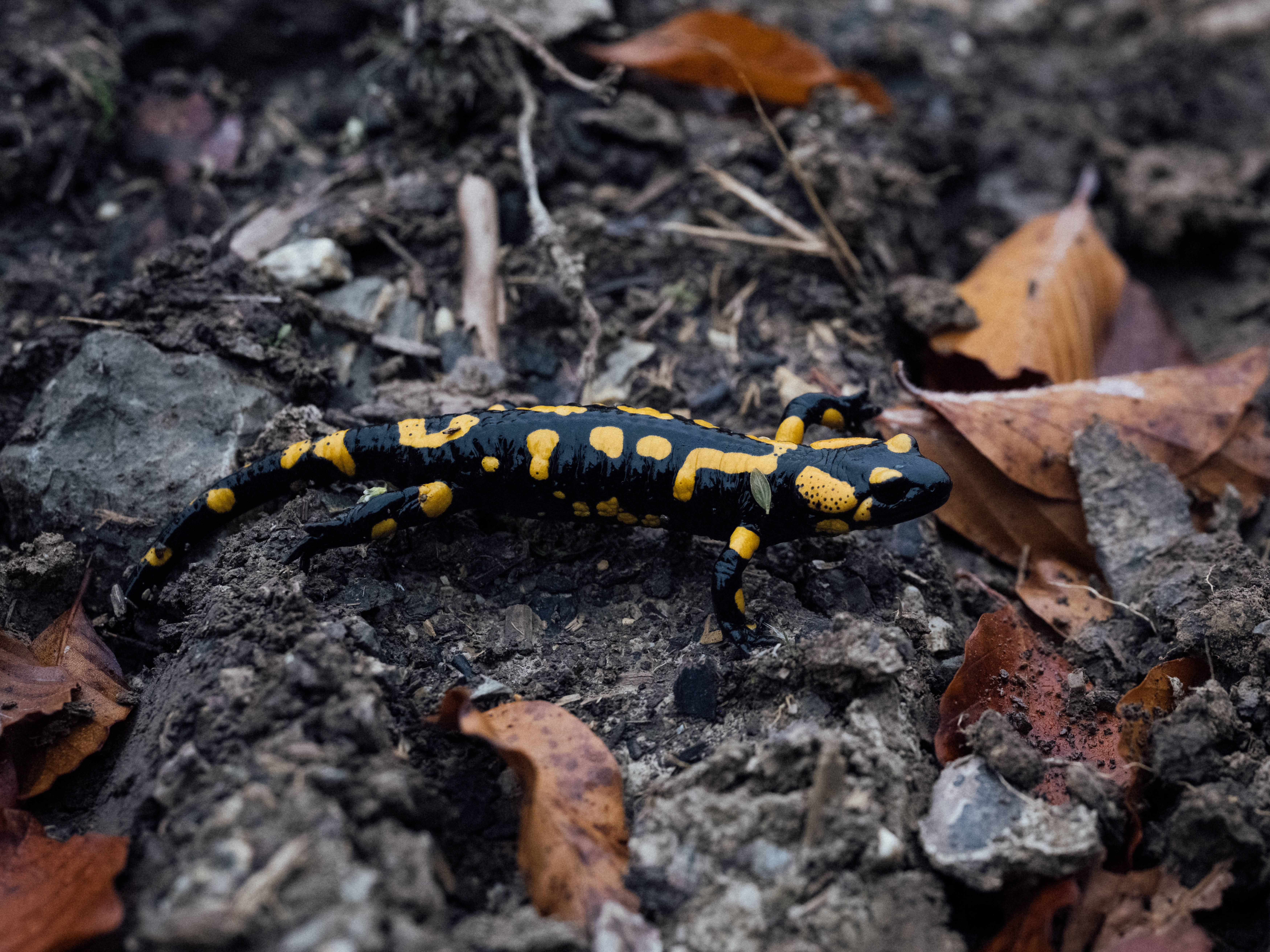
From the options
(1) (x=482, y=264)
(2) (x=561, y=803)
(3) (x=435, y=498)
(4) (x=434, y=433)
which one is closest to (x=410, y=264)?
(1) (x=482, y=264)

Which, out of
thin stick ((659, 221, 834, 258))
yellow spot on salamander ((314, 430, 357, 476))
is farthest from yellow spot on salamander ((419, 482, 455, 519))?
thin stick ((659, 221, 834, 258))

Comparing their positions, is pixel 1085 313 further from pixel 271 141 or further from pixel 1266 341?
pixel 271 141

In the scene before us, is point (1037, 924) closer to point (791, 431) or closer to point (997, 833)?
point (997, 833)

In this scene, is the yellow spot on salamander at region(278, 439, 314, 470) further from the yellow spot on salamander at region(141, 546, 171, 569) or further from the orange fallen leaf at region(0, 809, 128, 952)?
the orange fallen leaf at region(0, 809, 128, 952)

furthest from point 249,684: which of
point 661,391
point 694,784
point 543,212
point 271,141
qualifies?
point 271,141

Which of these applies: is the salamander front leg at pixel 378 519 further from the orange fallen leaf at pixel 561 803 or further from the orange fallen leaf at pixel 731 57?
the orange fallen leaf at pixel 731 57

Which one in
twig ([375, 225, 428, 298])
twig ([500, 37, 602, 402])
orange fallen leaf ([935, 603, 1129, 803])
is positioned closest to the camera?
orange fallen leaf ([935, 603, 1129, 803])
